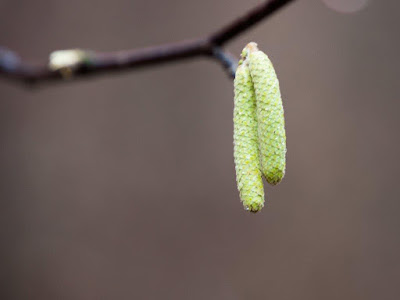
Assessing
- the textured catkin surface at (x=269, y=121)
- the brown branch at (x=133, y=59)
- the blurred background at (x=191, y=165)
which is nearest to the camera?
the textured catkin surface at (x=269, y=121)

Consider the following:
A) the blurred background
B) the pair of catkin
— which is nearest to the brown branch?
the pair of catkin

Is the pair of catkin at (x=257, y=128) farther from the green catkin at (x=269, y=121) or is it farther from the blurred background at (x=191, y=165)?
the blurred background at (x=191, y=165)

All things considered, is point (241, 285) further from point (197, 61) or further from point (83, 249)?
point (197, 61)

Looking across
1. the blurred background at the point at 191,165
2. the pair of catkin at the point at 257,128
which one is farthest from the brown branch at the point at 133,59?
the blurred background at the point at 191,165

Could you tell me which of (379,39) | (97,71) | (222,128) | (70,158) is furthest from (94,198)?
(379,39)

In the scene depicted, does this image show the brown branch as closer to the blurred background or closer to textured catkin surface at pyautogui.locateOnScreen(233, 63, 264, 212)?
textured catkin surface at pyautogui.locateOnScreen(233, 63, 264, 212)

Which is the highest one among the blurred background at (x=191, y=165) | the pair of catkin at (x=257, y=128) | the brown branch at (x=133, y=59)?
the blurred background at (x=191, y=165)

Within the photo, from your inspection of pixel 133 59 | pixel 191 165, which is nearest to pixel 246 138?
pixel 133 59
